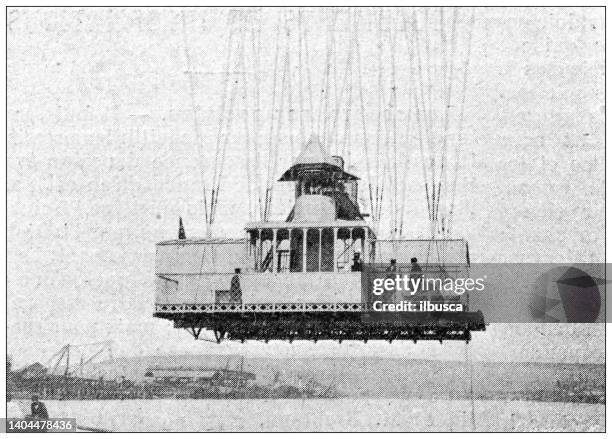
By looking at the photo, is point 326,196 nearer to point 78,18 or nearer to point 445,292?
point 445,292

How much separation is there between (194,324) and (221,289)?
2082 millimetres

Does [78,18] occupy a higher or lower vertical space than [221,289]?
higher

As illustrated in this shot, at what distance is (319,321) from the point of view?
102ft

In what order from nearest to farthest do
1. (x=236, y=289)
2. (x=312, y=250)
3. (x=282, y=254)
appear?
(x=236, y=289), (x=312, y=250), (x=282, y=254)

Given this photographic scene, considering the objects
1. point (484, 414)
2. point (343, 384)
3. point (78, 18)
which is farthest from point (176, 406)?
point (78, 18)

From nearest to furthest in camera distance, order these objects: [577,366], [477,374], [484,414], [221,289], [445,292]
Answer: [445,292] < [221,289] < [577,366] < [477,374] < [484,414]

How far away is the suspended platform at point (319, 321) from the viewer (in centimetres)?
2973

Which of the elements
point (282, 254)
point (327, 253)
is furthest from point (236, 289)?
point (327, 253)

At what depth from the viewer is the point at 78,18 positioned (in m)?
31.5

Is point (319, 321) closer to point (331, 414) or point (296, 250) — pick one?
point (296, 250)

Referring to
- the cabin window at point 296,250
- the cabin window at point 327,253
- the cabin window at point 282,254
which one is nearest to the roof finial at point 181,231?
the cabin window at point 282,254

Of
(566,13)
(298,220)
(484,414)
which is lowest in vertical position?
(484,414)

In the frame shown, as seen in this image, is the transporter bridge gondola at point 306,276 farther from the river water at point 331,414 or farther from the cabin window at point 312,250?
the river water at point 331,414

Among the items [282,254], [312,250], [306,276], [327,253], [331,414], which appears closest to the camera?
[306,276]
